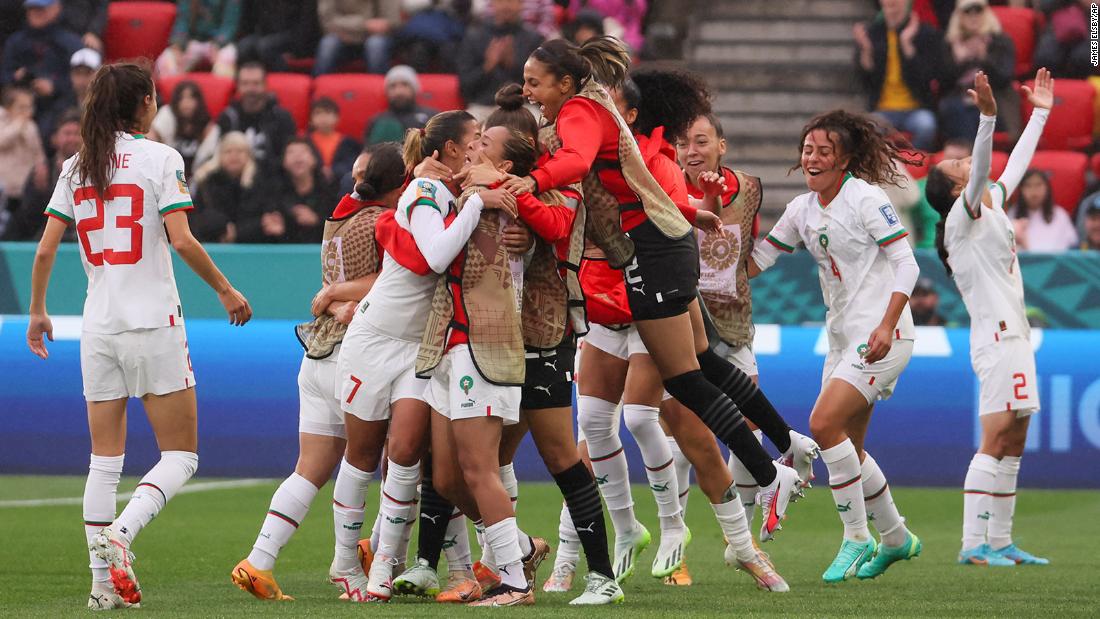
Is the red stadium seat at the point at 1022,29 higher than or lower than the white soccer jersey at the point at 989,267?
higher

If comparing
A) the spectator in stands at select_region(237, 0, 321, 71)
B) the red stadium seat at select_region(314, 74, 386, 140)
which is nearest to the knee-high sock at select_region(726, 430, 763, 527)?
the red stadium seat at select_region(314, 74, 386, 140)

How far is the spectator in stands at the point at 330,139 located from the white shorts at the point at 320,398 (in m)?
6.95

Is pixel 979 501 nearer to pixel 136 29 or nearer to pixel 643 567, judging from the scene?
pixel 643 567

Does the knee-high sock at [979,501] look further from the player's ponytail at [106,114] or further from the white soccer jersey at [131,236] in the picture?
the player's ponytail at [106,114]

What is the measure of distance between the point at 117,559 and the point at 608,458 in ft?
6.18

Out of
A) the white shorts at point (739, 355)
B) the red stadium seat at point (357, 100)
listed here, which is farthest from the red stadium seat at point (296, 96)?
the white shorts at point (739, 355)

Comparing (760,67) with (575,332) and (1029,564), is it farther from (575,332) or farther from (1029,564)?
(575,332)

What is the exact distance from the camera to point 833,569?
21.4ft

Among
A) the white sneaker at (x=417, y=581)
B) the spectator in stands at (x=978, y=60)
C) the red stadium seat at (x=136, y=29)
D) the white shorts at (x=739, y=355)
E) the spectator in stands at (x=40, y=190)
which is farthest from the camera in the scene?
the red stadium seat at (x=136, y=29)

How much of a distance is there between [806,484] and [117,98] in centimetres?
294

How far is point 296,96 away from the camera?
1388 centimetres

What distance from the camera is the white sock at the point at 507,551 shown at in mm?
5453

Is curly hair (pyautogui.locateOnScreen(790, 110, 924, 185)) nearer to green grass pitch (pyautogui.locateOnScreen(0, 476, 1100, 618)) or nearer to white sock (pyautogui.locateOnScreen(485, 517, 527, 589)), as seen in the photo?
green grass pitch (pyautogui.locateOnScreen(0, 476, 1100, 618))

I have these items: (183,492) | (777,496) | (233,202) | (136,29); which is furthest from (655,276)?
(136,29)
